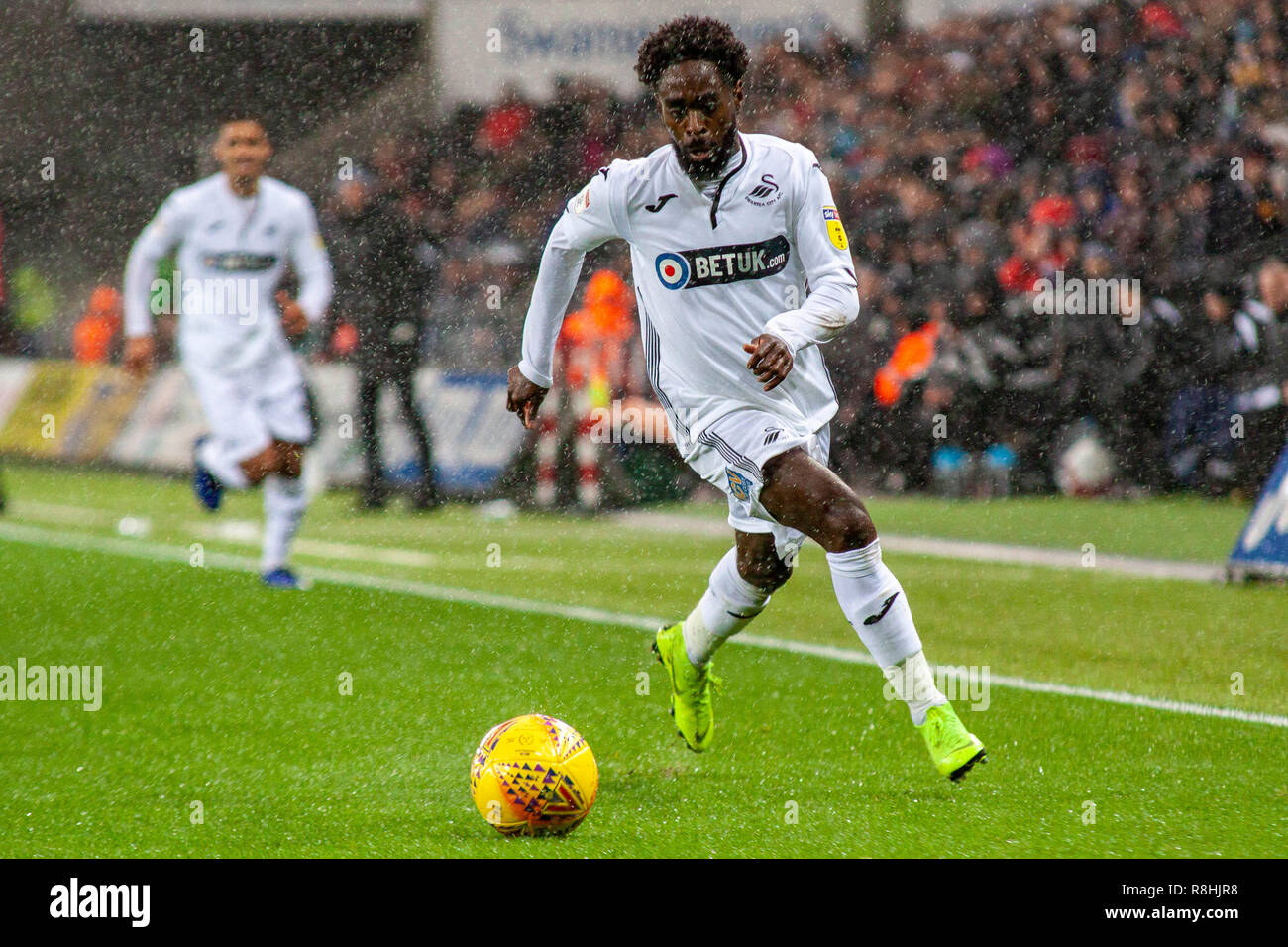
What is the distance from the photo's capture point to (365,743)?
4871 mm

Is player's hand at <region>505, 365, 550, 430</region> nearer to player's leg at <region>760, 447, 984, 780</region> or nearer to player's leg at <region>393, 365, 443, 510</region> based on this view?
player's leg at <region>760, 447, 984, 780</region>

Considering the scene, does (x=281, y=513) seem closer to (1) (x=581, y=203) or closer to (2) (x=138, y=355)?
(2) (x=138, y=355)

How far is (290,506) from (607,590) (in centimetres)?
163

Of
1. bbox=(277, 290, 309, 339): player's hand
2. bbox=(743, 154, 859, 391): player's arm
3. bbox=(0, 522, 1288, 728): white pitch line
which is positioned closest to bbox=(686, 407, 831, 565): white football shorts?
bbox=(743, 154, 859, 391): player's arm

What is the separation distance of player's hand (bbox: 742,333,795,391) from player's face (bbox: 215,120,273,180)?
16.3 ft

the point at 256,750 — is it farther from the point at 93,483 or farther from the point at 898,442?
the point at 93,483

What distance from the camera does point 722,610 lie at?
4.65 metres

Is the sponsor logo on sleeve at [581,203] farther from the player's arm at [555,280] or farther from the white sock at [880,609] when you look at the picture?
the white sock at [880,609]

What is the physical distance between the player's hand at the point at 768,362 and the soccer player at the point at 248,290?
15.1 feet

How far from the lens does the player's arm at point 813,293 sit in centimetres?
392

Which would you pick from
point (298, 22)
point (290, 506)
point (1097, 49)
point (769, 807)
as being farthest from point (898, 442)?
point (298, 22)

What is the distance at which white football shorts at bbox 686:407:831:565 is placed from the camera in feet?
14.1

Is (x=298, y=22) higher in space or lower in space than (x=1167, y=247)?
higher

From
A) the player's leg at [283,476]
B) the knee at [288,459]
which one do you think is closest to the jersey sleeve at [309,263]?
the player's leg at [283,476]
